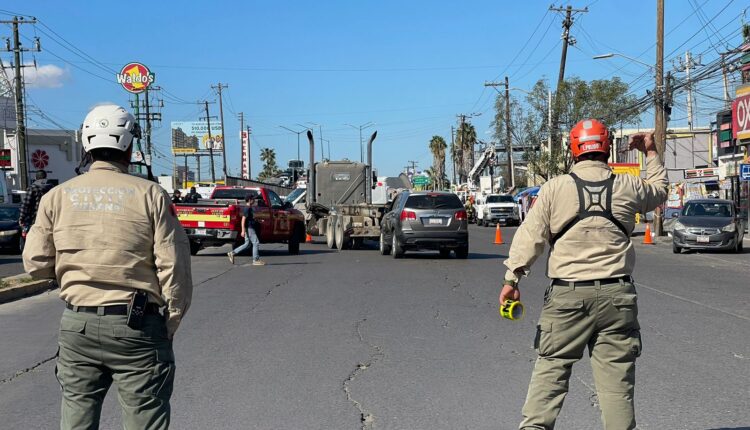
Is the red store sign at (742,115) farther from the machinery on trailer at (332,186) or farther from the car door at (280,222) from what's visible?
the car door at (280,222)

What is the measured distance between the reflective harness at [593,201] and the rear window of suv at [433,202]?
15.9 meters

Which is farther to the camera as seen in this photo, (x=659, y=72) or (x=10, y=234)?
(x=659, y=72)

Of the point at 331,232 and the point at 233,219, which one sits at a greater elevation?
the point at 233,219

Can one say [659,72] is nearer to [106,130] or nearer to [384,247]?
[384,247]

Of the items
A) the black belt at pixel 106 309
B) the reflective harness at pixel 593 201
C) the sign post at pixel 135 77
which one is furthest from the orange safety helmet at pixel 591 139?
the sign post at pixel 135 77

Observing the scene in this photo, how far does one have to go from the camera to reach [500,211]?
49469 millimetres

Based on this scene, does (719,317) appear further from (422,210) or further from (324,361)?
(422,210)

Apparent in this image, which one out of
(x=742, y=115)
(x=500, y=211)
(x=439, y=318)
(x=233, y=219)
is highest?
(x=742, y=115)

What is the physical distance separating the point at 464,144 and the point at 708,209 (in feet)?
257

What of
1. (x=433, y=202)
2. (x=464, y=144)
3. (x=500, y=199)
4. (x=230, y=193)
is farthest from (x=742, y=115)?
(x=464, y=144)

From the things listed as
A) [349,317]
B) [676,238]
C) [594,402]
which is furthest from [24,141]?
[594,402]

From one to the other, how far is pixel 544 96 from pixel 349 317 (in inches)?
1739

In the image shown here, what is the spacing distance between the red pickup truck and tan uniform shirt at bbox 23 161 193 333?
1680 centimetres

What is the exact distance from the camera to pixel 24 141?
128ft
